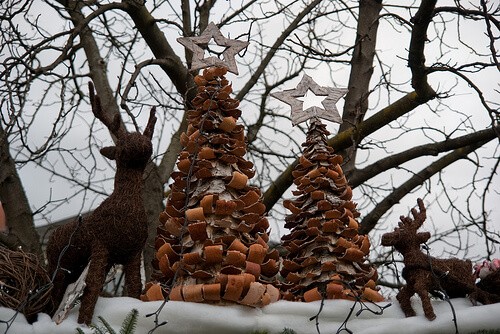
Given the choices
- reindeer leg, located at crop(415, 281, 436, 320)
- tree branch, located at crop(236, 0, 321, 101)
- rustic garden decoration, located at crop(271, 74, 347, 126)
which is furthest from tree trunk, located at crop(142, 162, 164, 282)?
reindeer leg, located at crop(415, 281, 436, 320)

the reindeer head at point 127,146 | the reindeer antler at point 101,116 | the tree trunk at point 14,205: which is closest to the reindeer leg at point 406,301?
the reindeer head at point 127,146

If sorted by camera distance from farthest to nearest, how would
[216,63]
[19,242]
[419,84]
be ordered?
[19,242]
[419,84]
[216,63]

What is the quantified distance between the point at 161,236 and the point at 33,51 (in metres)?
1.29

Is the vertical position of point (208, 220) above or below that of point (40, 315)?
above

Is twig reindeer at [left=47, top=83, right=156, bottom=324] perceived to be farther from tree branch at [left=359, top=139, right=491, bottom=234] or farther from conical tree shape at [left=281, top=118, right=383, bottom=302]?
tree branch at [left=359, top=139, right=491, bottom=234]

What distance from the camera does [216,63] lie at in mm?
2221

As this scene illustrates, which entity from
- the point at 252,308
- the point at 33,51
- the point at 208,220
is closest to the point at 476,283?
the point at 252,308

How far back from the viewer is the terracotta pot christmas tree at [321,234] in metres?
2.01

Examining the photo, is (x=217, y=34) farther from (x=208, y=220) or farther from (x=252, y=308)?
(x=252, y=308)

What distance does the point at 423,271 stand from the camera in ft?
6.04

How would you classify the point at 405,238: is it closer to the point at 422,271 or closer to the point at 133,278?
the point at 422,271

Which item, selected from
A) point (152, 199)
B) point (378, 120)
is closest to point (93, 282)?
point (152, 199)

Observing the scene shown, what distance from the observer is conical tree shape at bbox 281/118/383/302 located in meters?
2.01

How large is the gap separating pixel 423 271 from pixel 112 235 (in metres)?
0.88
